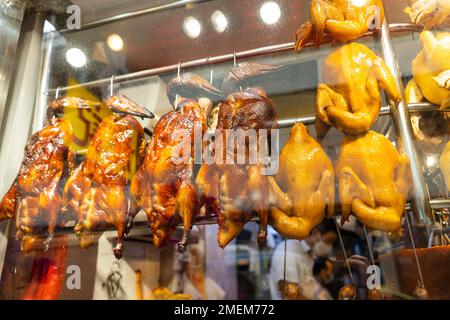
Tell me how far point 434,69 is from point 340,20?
521 millimetres

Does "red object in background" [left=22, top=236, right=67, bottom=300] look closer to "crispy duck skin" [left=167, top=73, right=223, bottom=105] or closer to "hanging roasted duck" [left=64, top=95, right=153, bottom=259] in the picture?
"hanging roasted duck" [left=64, top=95, right=153, bottom=259]

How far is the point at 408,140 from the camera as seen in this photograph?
1.70 metres

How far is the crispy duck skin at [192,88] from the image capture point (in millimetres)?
2025

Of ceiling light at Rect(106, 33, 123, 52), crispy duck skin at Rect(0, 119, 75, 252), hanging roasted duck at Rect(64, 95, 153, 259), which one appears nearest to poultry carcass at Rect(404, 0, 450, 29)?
hanging roasted duck at Rect(64, 95, 153, 259)

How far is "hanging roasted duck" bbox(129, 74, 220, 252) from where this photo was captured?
1645 millimetres

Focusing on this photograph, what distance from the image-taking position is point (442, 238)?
1.98 metres

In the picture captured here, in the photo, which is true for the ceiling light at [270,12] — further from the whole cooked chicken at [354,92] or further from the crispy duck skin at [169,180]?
the crispy duck skin at [169,180]

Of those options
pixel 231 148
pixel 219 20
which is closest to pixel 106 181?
pixel 231 148

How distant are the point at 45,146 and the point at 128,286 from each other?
3.86 feet

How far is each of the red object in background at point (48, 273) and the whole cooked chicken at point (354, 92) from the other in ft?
4.87

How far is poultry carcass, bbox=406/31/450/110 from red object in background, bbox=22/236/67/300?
2.01m

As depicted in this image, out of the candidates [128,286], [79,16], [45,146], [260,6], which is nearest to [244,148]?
[260,6]

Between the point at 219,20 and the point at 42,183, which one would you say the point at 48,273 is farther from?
the point at 219,20
